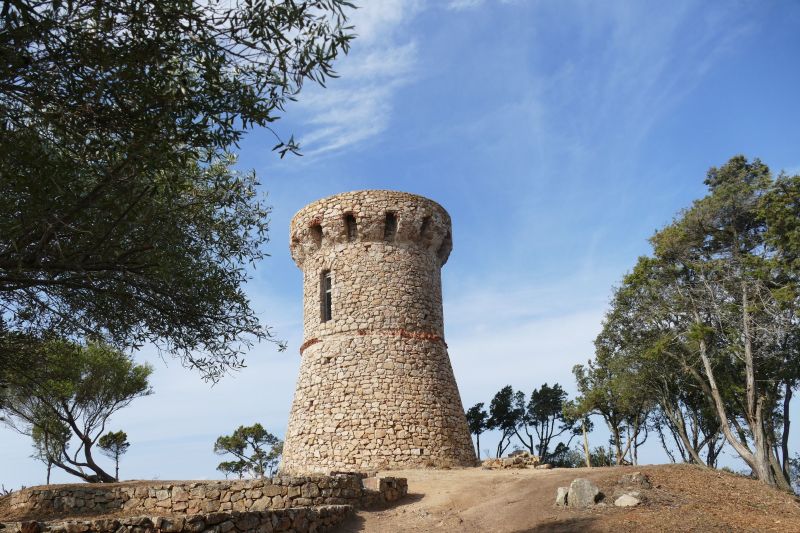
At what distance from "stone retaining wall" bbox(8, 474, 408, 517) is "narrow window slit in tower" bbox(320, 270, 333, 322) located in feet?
24.3

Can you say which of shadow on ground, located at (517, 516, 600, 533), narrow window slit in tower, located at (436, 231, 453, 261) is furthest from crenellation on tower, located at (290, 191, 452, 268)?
shadow on ground, located at (517, 516, 600, 533)

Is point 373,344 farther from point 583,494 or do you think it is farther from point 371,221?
point 583,494

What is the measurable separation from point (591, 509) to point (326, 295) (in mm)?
A: 11848

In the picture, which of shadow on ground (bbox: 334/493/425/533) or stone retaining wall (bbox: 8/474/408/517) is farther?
stone retaining wall (bbox: 8/474/408/517)

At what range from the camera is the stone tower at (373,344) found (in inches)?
735

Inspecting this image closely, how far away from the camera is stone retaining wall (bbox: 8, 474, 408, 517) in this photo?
1297 centimetres

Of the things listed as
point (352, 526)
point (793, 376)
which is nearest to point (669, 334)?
point (793, 376)

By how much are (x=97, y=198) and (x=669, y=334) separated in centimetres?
2137

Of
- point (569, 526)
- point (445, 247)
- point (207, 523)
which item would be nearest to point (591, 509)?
point (569, 526)

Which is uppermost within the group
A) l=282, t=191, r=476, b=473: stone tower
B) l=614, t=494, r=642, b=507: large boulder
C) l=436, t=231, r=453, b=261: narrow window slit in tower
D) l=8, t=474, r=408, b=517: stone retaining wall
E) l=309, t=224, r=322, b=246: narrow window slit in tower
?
l=309, t=224, r=322, b=246: narrow window slit in tower

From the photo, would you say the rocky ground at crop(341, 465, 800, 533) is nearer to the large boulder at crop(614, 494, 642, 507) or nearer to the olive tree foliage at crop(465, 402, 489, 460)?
the large boulder at crop(614, 494, 642, 507)

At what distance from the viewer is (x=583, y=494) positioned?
12.1 metres

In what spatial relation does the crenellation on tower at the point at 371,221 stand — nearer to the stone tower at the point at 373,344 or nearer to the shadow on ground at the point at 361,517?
the stone tower at the point at 373,344

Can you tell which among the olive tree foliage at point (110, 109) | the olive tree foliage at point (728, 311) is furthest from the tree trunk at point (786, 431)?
the olive tree foliage at point (110, 109)
